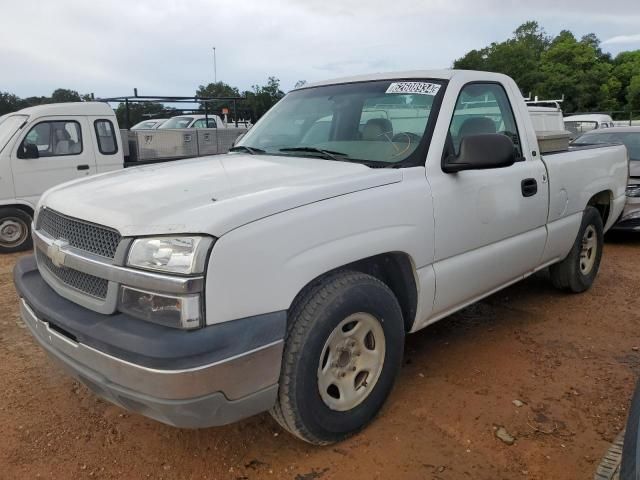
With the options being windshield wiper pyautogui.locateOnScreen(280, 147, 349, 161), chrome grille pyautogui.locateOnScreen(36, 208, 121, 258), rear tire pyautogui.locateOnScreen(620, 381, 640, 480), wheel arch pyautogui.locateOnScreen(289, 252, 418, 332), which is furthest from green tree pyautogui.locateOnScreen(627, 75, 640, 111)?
chrome grille pyautogui.locateOnScreen(36, 208, 121, 258)

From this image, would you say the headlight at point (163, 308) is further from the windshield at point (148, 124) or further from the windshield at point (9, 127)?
the windshield at point (148, 124)

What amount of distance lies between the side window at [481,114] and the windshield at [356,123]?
21cm

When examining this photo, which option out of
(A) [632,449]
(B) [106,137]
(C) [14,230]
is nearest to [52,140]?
(B) [106,137]

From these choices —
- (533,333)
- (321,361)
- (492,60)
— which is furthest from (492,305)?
(492,60)

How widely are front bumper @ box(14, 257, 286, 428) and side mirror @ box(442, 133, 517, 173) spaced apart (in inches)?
57.4

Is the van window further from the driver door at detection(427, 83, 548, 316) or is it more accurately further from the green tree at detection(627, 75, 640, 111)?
the green tree at detection(627, 75, 640, 111)

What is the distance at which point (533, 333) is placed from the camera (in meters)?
4.21

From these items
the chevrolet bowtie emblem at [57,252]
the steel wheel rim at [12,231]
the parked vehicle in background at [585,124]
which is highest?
the parked vehicle in background at [585,124]

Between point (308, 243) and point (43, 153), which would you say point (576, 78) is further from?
point (308, 243)

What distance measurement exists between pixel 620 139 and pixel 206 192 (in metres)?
7.78

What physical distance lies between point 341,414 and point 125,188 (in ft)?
5.14

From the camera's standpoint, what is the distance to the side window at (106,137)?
8.66m

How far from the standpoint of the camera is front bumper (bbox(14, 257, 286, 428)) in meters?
2.07

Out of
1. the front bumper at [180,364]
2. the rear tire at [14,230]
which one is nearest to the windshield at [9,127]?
the rear tire at [14,230]
